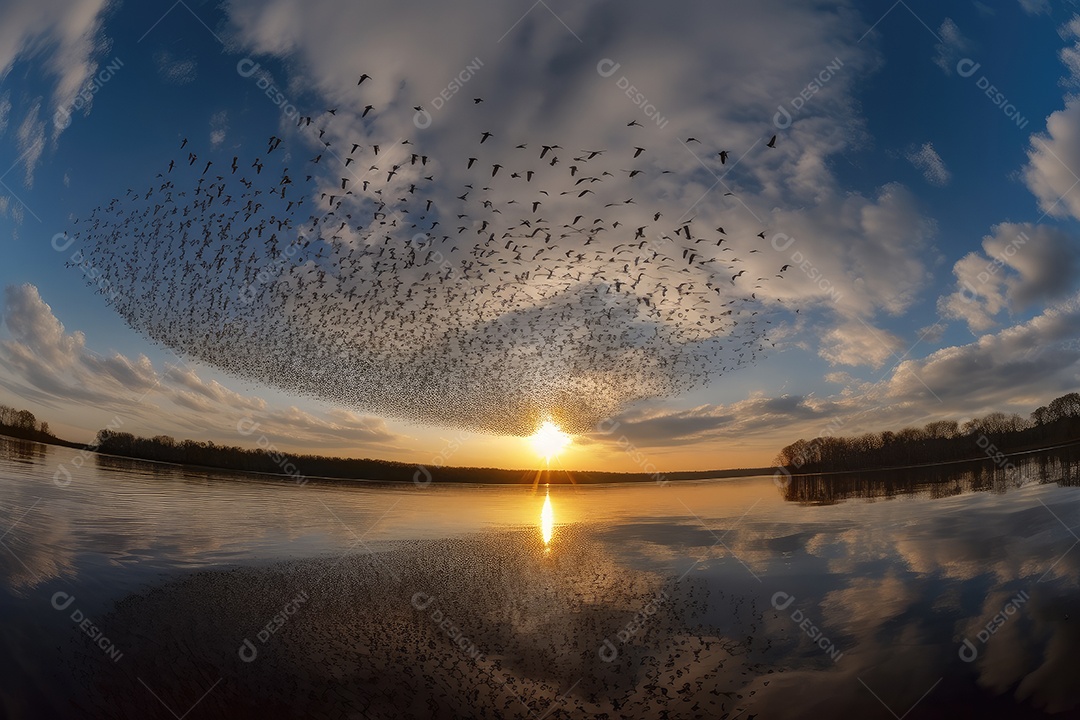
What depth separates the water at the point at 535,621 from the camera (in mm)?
9047

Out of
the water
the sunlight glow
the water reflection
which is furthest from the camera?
the sunlight glow

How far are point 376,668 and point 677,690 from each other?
16.7ft

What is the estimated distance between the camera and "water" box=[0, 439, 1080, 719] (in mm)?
9047

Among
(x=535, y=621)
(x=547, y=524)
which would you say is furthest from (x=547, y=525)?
(x=535, y=621)

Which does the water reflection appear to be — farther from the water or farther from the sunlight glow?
the water

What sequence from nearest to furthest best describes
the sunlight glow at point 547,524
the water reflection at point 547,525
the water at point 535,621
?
the water at point 535,621, the water reflection at point 547,525, the sunlight glow at point 547,524

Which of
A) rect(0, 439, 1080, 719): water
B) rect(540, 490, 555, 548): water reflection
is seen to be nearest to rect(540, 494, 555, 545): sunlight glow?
rect(540, 490, 555, 548): water reflection

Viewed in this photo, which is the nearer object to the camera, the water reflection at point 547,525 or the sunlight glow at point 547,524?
the water reflection at point 547,525

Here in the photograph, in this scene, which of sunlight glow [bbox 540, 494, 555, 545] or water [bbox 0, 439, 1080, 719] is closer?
water [bbox 0, 439, 1080, 719]

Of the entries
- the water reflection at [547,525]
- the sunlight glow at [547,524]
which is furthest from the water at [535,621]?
the sunlight glow at [547,524]

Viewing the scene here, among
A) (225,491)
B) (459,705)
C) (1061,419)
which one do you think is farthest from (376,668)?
(1061,419)

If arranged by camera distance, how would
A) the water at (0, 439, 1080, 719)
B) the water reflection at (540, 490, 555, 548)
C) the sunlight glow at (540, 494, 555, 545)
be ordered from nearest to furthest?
the water at (0, 439, 1080, 719) → the water reflection at (540, 490, 555, 548) → the sunlight glow at (540, 494, 555, 545)

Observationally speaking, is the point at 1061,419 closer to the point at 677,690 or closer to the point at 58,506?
the point at 677,690

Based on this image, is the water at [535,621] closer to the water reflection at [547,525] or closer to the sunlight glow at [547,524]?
the water reflection at [547,525]
